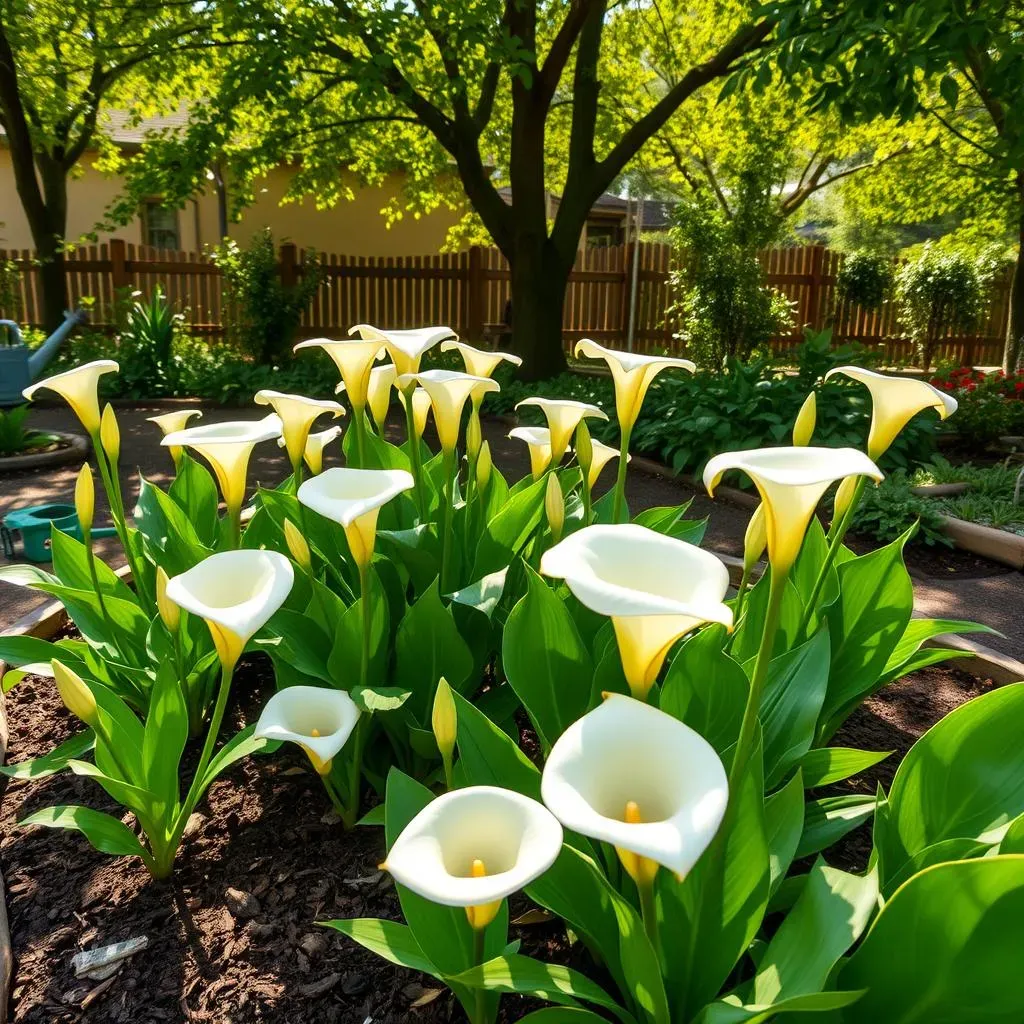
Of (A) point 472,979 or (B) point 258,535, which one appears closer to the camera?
(A) point 472,979

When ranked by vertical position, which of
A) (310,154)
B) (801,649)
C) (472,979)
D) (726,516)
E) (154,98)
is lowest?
(726,516)

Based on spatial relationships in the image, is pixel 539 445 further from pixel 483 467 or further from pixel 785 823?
pixel 785 823

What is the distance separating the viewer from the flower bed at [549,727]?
0.84 meters

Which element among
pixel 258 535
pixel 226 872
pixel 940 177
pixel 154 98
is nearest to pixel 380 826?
pixel 226 872

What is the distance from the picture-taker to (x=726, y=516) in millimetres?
5438

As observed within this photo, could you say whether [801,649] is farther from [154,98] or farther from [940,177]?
[940,177]

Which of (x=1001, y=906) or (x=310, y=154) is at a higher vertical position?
(x=310, y=154)

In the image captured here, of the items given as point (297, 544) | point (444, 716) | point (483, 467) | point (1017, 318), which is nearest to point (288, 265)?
point (1017, 318)

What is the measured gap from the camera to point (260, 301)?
10.8 meters

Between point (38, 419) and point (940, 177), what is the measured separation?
14.5m

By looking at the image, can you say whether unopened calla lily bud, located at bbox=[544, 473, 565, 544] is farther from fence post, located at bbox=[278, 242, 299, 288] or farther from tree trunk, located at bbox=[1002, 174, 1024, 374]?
fence post, located at bbox=[278, 242, 299, 288]

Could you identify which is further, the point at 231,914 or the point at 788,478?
the point at 231,914

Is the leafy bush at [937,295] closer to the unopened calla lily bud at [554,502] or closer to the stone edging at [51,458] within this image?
the stone edging at [51,458]

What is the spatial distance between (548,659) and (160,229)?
17.7m
